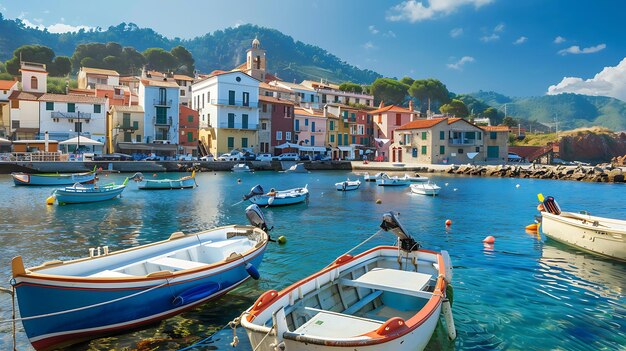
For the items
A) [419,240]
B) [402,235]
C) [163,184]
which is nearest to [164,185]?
[163,184]

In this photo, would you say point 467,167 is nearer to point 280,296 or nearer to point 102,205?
point 102,205

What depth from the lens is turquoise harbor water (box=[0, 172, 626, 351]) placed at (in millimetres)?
8609

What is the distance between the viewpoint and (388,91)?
4528 inches

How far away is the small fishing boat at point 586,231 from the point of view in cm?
→ 1379

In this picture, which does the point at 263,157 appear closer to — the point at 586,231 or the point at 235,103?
the point at 235,103

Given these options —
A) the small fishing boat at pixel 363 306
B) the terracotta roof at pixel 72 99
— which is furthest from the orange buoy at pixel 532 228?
the terracotta roof at pixel 72 99

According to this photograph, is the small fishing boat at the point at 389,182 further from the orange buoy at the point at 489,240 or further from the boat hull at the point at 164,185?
the orange buoy at the point at 489,240

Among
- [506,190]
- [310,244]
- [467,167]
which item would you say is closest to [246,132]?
[467,167]

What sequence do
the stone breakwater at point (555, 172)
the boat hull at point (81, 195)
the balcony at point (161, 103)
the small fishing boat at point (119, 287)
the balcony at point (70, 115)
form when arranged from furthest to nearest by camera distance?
the balcony at point (161, 103)
the balcony at point (70, 115)
the stone breakwater at point (555, 172)
the boat hull at point (81, 195)
the small fishing boat at point (119, 287)

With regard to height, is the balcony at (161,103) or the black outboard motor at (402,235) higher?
the balcony at (161,103)

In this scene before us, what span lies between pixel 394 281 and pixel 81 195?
2427 centimetres

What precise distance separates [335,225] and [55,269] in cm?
1409

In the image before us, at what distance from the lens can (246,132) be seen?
→ 6794 centimetres

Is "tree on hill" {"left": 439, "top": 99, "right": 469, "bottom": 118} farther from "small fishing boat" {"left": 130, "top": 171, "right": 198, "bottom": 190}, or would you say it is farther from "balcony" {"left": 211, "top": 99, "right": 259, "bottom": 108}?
"small fishing boat" {"left": 130, "top": 171, "right": 198, "bottom": 190}
